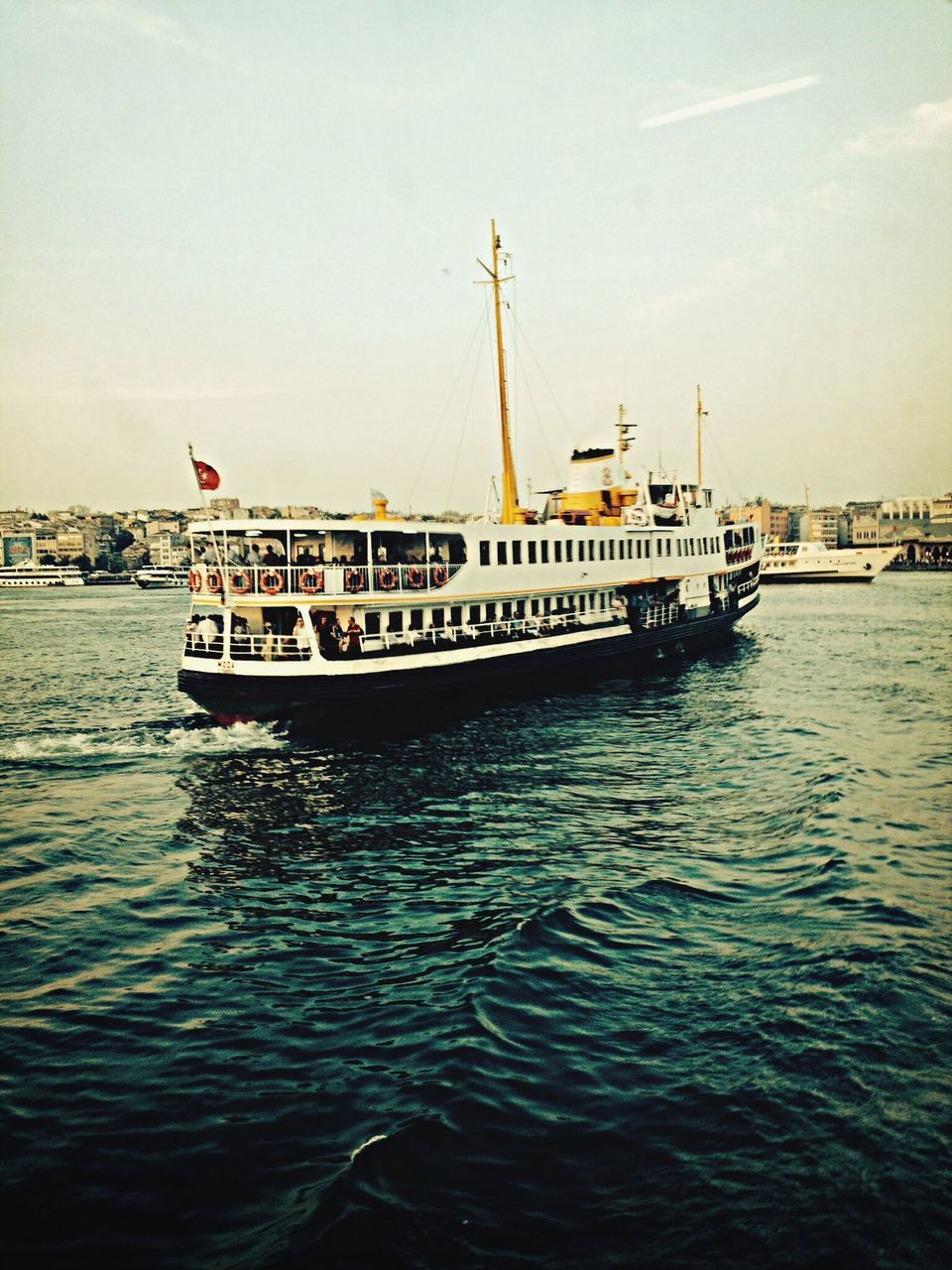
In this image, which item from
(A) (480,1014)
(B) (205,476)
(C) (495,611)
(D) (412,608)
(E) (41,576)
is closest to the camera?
(A) (480,1014)

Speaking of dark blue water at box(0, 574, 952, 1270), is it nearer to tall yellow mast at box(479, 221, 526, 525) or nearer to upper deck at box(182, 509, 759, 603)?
upper deck at box(182, 509, 759, 603)

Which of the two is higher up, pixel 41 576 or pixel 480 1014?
pixel 41 576

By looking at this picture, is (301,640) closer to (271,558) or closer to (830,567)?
Answer: (271,558)

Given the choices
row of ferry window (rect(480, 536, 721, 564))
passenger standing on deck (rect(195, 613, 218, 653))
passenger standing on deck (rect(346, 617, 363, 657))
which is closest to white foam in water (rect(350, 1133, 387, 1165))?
passenger standing on deck (rect(346, 617, 363, 657))

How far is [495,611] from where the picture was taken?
30125 millimetres

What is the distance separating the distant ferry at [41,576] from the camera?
161 meters

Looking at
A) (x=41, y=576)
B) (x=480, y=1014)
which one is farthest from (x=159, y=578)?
(x=480, y=1014)

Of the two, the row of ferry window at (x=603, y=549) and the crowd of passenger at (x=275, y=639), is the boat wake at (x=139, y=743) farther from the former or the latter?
the row of ferry window at (x=603, y=549)

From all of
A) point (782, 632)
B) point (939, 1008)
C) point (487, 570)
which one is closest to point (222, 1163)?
point (939, 1008)

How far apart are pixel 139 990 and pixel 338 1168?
442 cm

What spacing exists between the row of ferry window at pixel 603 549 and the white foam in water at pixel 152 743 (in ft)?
34.4

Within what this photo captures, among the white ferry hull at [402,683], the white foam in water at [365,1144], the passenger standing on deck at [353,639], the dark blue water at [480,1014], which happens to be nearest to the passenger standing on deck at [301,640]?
the white ferry hull at [402,683]

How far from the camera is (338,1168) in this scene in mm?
6805

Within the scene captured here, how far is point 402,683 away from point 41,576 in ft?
539
